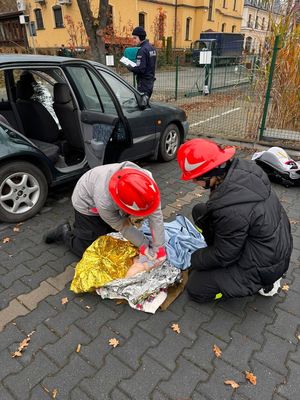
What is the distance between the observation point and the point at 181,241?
282 centimetres

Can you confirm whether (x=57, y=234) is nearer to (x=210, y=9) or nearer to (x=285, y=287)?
(x=285, y=287)

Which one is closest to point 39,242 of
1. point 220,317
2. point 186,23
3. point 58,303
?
point 58,303

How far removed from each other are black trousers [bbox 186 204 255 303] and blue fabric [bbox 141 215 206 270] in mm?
183

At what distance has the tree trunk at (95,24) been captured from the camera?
7172 millimetres

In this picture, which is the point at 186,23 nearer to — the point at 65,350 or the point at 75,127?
the point at 75,127

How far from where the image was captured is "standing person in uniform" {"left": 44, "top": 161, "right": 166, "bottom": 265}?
6.61 feet

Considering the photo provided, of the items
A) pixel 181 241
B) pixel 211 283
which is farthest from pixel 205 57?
pixel 211 283

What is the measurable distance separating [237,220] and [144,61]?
537cm

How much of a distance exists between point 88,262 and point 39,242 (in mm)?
966

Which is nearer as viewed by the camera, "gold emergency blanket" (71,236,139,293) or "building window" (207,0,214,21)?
"gold emergency blanket" (71,236,139,293)

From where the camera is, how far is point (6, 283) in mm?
2648

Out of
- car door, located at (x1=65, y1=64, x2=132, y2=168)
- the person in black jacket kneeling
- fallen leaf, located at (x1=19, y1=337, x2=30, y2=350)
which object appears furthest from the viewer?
car door, located at (x1=65, y1=64, x2=132, y2=168)

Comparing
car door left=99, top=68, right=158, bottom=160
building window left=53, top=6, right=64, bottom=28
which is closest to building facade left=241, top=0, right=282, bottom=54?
car door left=99, top=68, right=158, bottom=160

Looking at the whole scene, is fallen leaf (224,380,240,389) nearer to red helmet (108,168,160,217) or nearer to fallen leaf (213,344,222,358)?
fallen leaf (213,344,222,358)
